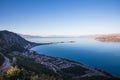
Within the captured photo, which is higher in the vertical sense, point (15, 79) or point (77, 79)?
point (15, 79)

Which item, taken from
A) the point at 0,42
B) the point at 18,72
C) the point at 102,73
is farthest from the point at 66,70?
the point at 0,42

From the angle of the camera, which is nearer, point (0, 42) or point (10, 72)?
point (10, 72)

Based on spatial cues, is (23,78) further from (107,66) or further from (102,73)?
(107,66)

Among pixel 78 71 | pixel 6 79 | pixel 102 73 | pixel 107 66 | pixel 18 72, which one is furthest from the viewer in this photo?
pixel 107 66

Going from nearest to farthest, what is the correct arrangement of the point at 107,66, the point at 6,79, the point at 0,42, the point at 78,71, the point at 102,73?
the point at 6,79, the point at 102,73, the point at 78,71, the point at 107,66, the point at 0,42

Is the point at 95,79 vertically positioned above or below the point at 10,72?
below

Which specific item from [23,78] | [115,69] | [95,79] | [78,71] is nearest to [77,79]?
[95,79]

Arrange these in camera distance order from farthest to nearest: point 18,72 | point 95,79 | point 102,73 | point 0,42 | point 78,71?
point 0,42, point 78,71, point 102,73, point 95,79, point 18,72

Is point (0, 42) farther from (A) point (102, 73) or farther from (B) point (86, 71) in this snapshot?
(A) point (102, 73)

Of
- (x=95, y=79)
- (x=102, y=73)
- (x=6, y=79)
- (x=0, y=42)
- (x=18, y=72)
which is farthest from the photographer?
(x=0, y=42)
